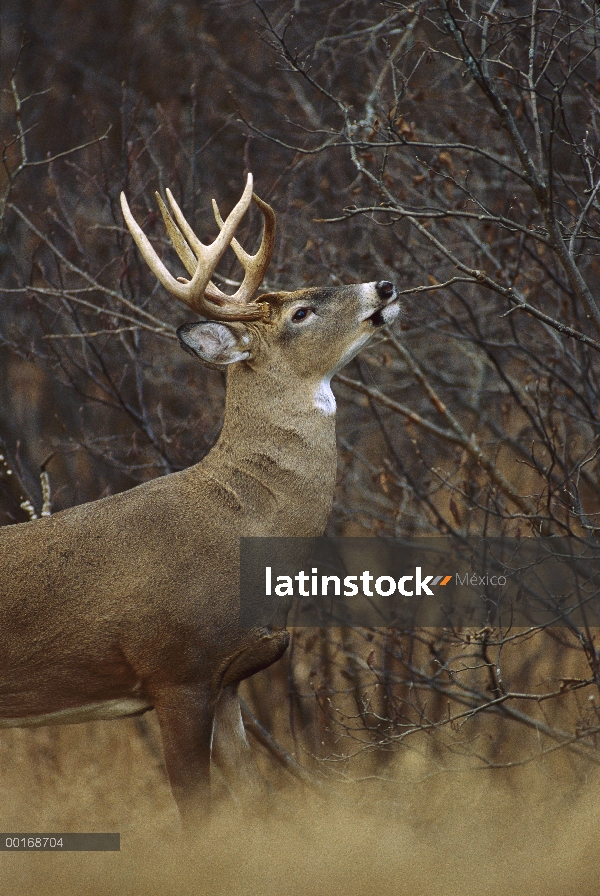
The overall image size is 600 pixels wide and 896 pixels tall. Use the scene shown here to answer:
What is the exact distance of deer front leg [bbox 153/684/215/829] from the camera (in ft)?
16.3

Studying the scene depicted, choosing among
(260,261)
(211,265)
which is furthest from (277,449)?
(260,261)

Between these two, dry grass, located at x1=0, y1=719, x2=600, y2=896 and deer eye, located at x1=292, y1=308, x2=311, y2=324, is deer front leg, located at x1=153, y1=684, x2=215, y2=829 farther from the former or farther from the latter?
deer eye, located at x1=292, y1=308, x2=311, y2=324

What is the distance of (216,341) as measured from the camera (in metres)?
5.37

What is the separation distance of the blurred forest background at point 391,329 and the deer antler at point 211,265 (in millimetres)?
506

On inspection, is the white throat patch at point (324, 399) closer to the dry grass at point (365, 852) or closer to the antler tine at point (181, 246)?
the antler tine at point (181, 246)

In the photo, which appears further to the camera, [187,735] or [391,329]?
[391,329]

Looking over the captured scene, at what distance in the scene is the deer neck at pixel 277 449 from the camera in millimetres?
5234

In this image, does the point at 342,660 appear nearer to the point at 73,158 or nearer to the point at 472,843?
the point at 472,843

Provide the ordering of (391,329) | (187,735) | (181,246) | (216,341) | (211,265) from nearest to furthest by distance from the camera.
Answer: (187,735) → (211,265) → (216,341) → (181,246) → (391,329)

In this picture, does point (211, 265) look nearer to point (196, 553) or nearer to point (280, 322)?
point (280, 322)

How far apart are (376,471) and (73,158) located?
5753 mm

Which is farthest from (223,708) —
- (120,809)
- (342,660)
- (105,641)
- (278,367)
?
(342,660)

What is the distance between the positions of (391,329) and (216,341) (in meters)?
2.82

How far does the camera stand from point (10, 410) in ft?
40.4
